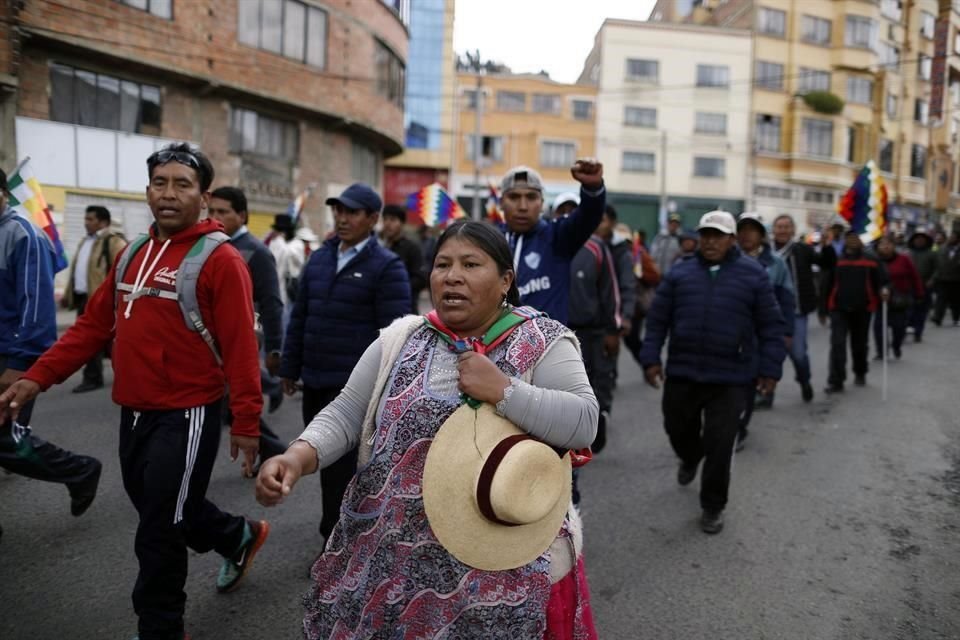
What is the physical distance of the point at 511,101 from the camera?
4206cm

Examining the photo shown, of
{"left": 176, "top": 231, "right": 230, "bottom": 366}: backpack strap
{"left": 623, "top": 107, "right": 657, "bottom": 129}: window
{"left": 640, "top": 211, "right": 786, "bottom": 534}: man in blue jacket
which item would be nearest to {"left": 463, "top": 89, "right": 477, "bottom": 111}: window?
{"left": 623, "top": 107, "right": 657, "bottom": 129}: window

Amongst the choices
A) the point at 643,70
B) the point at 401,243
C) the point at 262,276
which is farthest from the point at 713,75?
the point at 262,276

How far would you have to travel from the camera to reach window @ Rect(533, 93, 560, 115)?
42000mm

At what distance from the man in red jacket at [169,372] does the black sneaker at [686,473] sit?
342 centimetres

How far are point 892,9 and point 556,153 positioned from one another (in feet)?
73.5

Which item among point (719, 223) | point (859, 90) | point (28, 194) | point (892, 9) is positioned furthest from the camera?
point (892, 9)

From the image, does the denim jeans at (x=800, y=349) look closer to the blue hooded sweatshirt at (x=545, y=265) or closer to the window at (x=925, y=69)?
the blue hooded sweatshirt at (x=545, y=265)

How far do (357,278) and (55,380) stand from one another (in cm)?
155

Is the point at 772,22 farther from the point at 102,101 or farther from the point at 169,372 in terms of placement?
the point at 169,372

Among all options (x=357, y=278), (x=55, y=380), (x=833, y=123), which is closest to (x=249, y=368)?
(x=55, y=380)

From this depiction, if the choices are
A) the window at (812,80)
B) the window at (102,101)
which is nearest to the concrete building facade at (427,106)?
the window at (812,80)

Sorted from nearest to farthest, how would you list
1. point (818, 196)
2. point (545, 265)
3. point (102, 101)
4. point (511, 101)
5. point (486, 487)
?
point (486, 487)
point (545, 265)
point (102, 101)
point (511, 101)
point (818, 196)

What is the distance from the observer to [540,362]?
210 centimetres

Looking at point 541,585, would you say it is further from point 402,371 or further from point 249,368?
point 249,368
